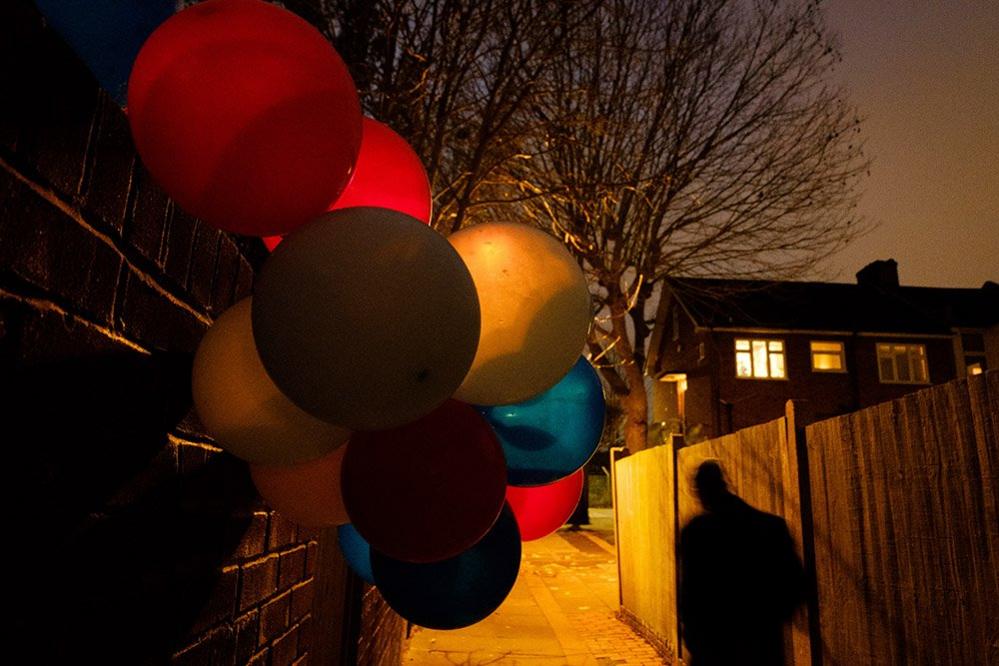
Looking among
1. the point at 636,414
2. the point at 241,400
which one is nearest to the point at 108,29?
the point at 241,400

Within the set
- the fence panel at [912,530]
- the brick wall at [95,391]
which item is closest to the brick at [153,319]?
the brick wall at [95,391]

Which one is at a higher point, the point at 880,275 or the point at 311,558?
the point at 880,275

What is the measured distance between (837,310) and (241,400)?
2718 centimetres

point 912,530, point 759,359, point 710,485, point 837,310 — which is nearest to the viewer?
point 912,530

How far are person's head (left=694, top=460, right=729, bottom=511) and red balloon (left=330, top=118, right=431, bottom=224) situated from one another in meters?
4.43

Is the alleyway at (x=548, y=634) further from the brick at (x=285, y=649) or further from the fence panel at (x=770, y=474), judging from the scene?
the brick at (x=285, y=649)

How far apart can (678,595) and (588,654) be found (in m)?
1.32

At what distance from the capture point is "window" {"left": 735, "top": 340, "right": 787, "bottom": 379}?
22.9 metres

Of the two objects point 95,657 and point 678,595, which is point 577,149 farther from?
point 95,657

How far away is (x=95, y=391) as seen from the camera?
0.88 m

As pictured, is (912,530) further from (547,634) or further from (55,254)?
(547,634)

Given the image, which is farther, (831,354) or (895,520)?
(831,354)

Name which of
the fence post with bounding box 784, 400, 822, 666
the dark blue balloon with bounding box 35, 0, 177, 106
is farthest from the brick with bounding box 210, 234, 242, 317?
the fence post with bounding box 784, 400, 822, 666

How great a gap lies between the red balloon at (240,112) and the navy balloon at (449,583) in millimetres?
934
